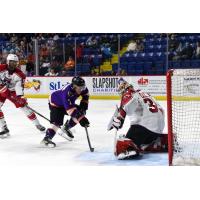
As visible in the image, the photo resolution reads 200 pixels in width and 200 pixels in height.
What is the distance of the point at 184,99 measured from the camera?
6090 millimetres

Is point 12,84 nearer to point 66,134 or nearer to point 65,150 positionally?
point 66,134

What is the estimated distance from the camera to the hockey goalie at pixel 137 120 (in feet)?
12.4

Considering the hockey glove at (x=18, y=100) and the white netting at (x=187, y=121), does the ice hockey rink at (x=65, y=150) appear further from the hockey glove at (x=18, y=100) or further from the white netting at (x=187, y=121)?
the hockey glove at (x=18, y=100)

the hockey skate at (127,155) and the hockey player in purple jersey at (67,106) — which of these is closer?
the hockey skate at (127,155)

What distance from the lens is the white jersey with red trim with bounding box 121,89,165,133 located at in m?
3.81

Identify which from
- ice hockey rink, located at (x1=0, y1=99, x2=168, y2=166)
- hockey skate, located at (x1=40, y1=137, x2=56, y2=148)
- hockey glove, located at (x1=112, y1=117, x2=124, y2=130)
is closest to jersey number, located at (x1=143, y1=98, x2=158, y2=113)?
hockey glove, located at (x1=112, y1=117, x2=124, y2=130)

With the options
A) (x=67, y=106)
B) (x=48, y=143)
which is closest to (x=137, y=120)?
(x=67, y=106)

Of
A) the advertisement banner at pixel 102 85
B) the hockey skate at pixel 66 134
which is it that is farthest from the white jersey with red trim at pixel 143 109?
the advertisement banner at pixel 102 85

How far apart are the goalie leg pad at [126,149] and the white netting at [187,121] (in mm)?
359

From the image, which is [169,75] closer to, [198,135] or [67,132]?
[198,135]

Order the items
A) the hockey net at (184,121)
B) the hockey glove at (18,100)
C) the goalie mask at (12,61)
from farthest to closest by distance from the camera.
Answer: the hockey glove at (18,100) → the goalie mask at (12,61) → the hockey net at (184,121)

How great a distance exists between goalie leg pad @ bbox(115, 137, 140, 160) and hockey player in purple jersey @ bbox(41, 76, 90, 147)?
0.53m

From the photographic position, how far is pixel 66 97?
411 cm

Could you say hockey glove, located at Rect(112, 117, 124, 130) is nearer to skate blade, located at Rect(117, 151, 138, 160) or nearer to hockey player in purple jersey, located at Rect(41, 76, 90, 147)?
skate blade, located at Rect(117, 151, 138, 160)
